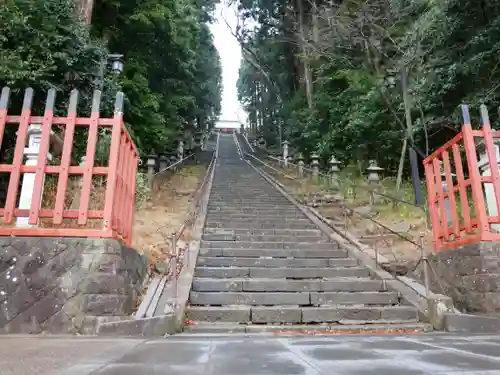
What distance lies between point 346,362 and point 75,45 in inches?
295

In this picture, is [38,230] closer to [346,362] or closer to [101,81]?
[346,362]

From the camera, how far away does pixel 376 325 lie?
5.20m

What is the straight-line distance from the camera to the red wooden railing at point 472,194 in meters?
5.19

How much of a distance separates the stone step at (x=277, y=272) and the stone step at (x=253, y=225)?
8.52 ft

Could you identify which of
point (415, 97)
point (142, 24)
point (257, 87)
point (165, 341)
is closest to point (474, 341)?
point (165, 341)

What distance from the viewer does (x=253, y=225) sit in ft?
31.3

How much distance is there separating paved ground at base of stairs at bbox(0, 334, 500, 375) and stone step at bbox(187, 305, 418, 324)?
1417 mm

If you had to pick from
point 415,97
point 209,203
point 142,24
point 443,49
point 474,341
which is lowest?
point 474,341

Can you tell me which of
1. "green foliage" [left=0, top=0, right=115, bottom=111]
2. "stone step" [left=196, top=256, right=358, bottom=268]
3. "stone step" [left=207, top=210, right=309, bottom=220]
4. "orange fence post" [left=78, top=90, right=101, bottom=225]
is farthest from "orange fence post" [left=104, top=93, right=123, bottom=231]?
"stone step" [left=207, top=210, right=309, bottom=220]

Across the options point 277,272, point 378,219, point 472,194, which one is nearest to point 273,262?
point 277,272

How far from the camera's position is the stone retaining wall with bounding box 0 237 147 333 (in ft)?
14.4

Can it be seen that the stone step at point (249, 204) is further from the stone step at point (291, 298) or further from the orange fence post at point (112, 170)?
the orange fence post at point (112, 170)

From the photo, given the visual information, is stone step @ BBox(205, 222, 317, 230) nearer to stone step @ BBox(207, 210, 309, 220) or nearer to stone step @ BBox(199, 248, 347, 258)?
stone step @ BBox(207, 210, 309, 220)

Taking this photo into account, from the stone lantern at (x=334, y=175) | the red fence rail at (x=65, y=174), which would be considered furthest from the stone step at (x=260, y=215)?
the red fence rail at (x=65, y=174)
